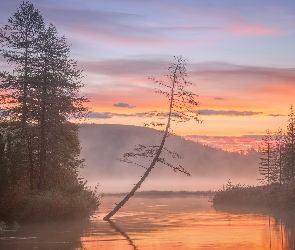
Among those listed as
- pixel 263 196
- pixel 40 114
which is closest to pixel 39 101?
pixel 40 114

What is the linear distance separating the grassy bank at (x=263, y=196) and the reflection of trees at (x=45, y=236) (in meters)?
25.6

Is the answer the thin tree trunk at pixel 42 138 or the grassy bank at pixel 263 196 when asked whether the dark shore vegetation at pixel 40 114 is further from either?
the grassy bank at pixel 263 196

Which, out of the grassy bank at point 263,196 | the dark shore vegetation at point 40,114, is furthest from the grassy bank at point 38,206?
the grassy bank at point 263,196

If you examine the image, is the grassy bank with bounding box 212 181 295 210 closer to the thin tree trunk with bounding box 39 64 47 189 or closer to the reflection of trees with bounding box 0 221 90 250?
the reflection of trees with bounding box 0 221 90 250

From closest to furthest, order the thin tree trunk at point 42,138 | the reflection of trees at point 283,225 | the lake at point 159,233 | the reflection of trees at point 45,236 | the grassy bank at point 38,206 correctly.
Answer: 1. the lake at point 159,233
2. the reflection of trees at point 45,236
3. the reflection of trees at point 283,225
4. the grassy bank at point 38,206
5. the thin tree trunk at point 42,138

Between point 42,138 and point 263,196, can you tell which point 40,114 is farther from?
point 263,196

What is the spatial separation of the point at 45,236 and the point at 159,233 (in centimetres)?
699

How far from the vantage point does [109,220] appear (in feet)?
155

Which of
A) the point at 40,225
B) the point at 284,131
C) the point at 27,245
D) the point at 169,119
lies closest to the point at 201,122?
the point at 169,119

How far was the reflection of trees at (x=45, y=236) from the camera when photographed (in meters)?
30.9

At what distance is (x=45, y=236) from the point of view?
35031 millimetres

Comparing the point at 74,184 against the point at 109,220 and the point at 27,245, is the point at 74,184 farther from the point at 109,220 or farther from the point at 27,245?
the point at 27,245

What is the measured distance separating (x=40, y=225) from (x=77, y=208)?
421 centimetres

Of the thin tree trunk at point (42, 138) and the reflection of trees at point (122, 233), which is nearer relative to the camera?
the reflection of trees at point (122, 233)
